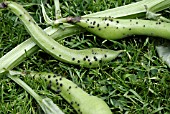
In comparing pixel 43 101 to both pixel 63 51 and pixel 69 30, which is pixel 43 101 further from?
pixel 69 30

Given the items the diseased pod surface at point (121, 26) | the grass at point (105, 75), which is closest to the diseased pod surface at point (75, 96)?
the grass at point (105, 75)

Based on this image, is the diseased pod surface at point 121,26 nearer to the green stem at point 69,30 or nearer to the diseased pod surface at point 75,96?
the green stem at point 69,30

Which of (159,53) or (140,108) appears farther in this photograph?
(159,53)

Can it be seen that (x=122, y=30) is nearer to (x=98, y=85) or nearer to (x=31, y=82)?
(x=98, y=85)

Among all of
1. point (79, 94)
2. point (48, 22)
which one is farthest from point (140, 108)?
point (48, 22)

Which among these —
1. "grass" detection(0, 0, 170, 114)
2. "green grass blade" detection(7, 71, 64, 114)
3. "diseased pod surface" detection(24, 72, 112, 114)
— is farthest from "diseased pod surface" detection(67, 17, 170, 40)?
"green grass blade" detection(7, 71, 64, 114)

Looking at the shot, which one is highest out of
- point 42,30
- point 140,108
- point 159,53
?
point 42,30
